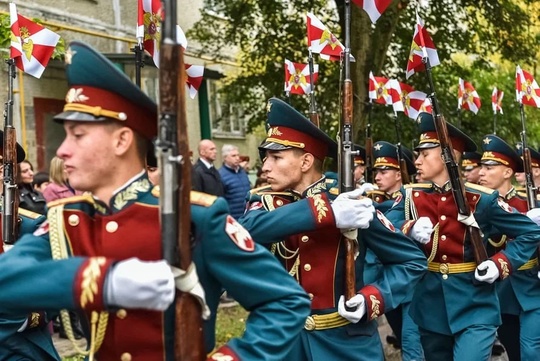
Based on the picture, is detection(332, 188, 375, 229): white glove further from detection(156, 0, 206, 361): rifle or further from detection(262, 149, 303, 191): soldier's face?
detection(156, 0, 206, 361): rifle

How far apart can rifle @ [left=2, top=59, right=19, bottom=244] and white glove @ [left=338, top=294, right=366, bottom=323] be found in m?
1.96

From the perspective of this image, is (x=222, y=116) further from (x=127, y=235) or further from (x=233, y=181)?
(x=127, y=235)

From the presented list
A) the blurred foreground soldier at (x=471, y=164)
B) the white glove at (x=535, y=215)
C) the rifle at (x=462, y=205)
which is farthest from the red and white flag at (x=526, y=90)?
the rifle at (x=462, y=205)

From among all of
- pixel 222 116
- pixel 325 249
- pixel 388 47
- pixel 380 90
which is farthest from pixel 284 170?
pixel 222 116

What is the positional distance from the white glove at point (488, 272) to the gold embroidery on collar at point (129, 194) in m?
3.43

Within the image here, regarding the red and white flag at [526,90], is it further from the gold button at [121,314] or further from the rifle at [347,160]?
the gold button at [121,314]

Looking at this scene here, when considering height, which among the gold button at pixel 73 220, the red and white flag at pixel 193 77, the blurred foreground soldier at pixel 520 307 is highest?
the red and white flag at pixel 193 77

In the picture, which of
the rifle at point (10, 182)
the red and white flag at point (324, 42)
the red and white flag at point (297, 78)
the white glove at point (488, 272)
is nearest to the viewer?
the rifle at point (10, 182)

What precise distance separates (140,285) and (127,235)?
16.2 inches

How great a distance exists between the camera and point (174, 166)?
2535mm

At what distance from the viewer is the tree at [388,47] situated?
16.1 metres

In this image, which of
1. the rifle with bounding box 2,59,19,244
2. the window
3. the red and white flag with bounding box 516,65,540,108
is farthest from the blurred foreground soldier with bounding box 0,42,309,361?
the window

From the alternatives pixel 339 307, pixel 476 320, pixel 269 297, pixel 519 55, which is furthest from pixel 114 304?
pixel 519 55

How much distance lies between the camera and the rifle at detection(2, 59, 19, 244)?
4832 mm
